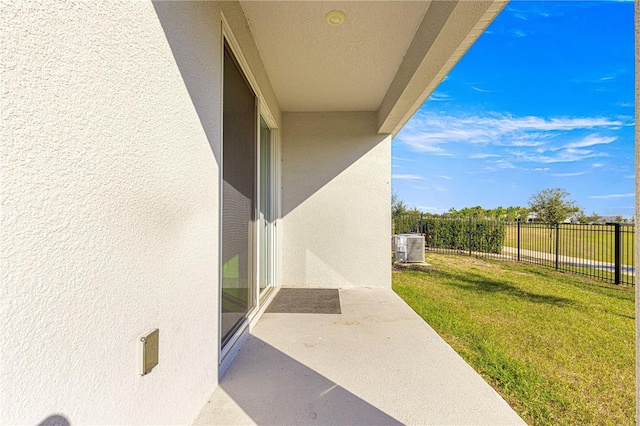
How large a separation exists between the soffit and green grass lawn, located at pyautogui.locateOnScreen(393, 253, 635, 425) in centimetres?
305

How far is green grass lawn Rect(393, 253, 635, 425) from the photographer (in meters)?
2.01

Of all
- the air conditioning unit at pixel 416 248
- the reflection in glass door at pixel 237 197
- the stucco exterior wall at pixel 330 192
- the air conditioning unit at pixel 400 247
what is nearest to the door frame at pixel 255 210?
the reflection in glass door at pixel 237 197

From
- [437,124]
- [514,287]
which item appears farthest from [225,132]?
[437,124]

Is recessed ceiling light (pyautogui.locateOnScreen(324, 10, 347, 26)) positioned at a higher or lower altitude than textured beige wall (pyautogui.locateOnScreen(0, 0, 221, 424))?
higher

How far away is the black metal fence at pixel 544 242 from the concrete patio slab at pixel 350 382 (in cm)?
Answer: 456

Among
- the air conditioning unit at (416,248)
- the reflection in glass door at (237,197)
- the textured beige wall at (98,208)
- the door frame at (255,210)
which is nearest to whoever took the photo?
the textured beige wall at (98,208)

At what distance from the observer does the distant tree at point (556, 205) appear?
14.2m

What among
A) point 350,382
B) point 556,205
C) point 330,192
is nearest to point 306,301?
point 330,192

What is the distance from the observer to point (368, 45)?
3000 mm

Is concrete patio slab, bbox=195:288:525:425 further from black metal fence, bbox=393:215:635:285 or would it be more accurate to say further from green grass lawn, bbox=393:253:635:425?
black metal fence, bbox=393:215:635:285

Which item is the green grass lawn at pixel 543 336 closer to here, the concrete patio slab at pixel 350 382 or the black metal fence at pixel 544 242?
the concrete patio slab at pixel 350 382

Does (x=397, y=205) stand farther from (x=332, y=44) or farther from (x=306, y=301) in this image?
(x=332, y=44)

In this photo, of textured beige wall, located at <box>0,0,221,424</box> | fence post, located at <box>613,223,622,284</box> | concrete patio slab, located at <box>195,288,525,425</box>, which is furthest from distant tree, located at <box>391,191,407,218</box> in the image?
textured beige wall, located at <box>0,0,221,424</box>

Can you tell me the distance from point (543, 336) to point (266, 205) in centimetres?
367
